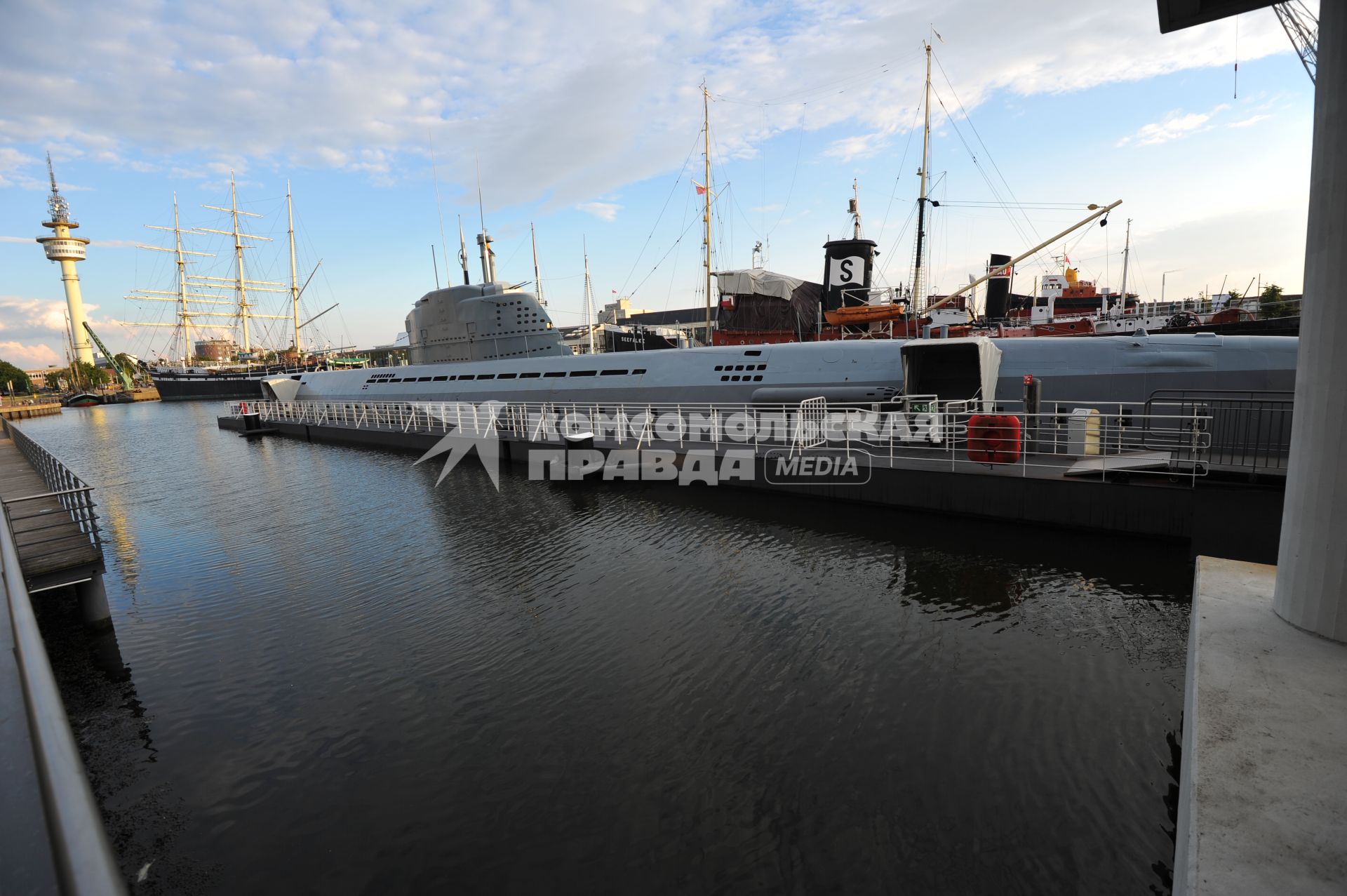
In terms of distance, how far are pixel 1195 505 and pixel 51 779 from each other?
431 inches

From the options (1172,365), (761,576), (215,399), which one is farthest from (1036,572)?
(215,399)

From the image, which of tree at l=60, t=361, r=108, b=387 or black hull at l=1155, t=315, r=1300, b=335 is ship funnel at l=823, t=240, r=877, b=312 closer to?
Answer: black hull at l=1155, t=315, r=1300, b=335

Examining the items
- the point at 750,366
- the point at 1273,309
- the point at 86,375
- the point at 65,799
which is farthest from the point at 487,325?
the point at 86,375

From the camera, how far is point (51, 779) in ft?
5.41

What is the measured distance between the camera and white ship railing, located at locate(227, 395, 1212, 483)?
953cm

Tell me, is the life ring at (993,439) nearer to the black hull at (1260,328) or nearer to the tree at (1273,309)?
the black hull at (1260,328)

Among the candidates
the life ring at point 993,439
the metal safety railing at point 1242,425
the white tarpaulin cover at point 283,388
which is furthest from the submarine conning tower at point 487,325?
the metal safety railing at point 1242,425

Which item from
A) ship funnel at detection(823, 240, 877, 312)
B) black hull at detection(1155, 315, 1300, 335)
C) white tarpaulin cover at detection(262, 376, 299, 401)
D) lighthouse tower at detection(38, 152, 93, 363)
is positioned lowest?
white tarpaulin cover at detection(262, 376, 299, 401)

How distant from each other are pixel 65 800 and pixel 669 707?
4.36m

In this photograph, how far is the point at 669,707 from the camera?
543 cm

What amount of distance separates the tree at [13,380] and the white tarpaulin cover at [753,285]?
110m

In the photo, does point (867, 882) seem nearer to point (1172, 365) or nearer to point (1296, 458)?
point (1296, 458)

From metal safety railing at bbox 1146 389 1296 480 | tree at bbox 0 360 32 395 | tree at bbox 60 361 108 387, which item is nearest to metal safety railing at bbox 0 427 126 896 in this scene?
metal safety railing at bbox 1146 389 1296 480

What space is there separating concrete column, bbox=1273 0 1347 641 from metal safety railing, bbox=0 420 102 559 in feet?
34.3
